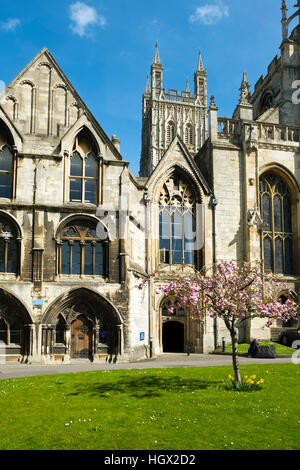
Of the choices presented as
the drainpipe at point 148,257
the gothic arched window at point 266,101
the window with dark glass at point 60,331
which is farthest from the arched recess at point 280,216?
the window with dark glass at point 60,331

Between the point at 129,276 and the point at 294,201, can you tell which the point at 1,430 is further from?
→ the point at 294,201

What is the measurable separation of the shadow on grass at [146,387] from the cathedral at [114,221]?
186 inches

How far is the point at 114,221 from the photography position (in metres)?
24.4

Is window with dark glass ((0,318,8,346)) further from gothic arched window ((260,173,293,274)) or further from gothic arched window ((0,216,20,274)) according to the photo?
gothic arched window ((260,173,293,274))

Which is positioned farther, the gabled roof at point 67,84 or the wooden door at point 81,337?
the gabled roof at point 67,84

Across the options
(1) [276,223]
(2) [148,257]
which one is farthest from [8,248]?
(1) [276,223]

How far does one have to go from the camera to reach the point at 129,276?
2380 cm

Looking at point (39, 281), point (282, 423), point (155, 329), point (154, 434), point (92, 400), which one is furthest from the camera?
point (155, 329)

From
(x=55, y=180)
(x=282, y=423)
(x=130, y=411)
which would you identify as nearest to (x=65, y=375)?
(x=130, y=411)

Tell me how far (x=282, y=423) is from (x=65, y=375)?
9.34 m

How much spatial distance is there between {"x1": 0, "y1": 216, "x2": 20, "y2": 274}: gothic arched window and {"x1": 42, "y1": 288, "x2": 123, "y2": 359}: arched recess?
3102 millimetres

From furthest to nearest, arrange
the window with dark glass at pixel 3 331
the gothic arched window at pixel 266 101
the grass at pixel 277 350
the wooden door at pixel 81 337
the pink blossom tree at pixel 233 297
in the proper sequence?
the gothic arched window at pixel 266 101
the grass at pixel 277 350
the wooden door at pixel 81 337
the window with dark glass at pixel 3 331
the pink blossom tree at pixel 233 297

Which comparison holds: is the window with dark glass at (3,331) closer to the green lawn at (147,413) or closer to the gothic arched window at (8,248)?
the gothic arched window at (8,248)

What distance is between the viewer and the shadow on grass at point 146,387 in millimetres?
12781
